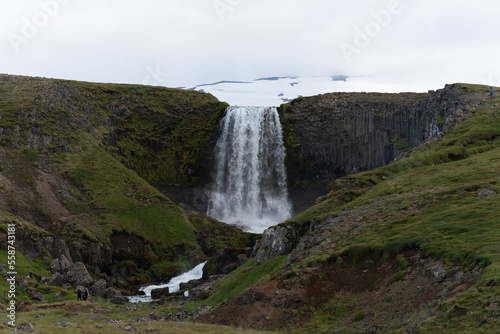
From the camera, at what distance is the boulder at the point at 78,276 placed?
5859 centimetres

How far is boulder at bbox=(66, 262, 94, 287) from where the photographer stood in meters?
58.6

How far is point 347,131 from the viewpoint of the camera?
343ft

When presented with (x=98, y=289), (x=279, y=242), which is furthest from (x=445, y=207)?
(x=98, y=289)

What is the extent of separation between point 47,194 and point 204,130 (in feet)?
132

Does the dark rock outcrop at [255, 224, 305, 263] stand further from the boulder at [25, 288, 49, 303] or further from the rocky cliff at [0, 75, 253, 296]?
the rocky cliff at [0, 75, 253, 296]

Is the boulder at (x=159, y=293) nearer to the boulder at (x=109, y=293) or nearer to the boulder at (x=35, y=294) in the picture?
the boulder at (x=109, y=293)

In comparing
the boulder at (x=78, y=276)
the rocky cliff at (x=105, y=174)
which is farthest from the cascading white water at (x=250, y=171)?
the boulder at (x=78, y=276)

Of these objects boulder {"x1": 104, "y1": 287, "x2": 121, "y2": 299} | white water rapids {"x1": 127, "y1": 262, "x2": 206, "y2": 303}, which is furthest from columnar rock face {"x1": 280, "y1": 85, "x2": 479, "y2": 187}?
boulder {"x1": 104, "y1": 287, "x2": 121, "y2": 299}

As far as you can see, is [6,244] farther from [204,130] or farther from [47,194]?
[204,130]

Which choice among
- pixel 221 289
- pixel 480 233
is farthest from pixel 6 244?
pixel 480 233

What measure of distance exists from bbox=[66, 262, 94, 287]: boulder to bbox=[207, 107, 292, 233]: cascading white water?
42099mm

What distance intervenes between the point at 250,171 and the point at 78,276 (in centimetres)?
5119

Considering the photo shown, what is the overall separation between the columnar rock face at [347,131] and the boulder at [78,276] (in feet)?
176

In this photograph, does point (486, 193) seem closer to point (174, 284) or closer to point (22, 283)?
point (22, 283)
